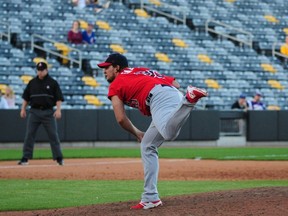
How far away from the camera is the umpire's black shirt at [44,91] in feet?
53.6

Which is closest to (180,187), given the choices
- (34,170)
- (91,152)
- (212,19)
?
(34,170)

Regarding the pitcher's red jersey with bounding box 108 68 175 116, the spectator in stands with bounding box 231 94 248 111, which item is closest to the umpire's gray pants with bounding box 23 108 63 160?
the pitcher's red jersey with bounding box 108 68 175 116

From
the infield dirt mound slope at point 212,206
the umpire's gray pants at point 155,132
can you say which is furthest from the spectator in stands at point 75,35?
the umpire's gray pants at point 155,132

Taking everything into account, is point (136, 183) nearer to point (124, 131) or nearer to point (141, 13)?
point (124, 131)

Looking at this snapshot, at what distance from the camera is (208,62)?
103 feet

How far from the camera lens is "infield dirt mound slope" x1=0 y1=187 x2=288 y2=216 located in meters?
8.09

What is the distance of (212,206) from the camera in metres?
8.45

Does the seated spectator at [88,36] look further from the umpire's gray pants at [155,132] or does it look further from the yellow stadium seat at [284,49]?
the umpire's gray pants at [155,132]

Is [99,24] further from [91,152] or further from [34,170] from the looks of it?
[34,170]

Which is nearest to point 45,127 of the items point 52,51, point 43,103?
point 43,103

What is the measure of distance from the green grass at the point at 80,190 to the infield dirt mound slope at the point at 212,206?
822mm

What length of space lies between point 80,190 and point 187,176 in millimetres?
3348

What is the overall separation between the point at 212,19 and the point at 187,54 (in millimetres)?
3592

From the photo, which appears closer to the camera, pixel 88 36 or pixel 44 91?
pixel 44 91
